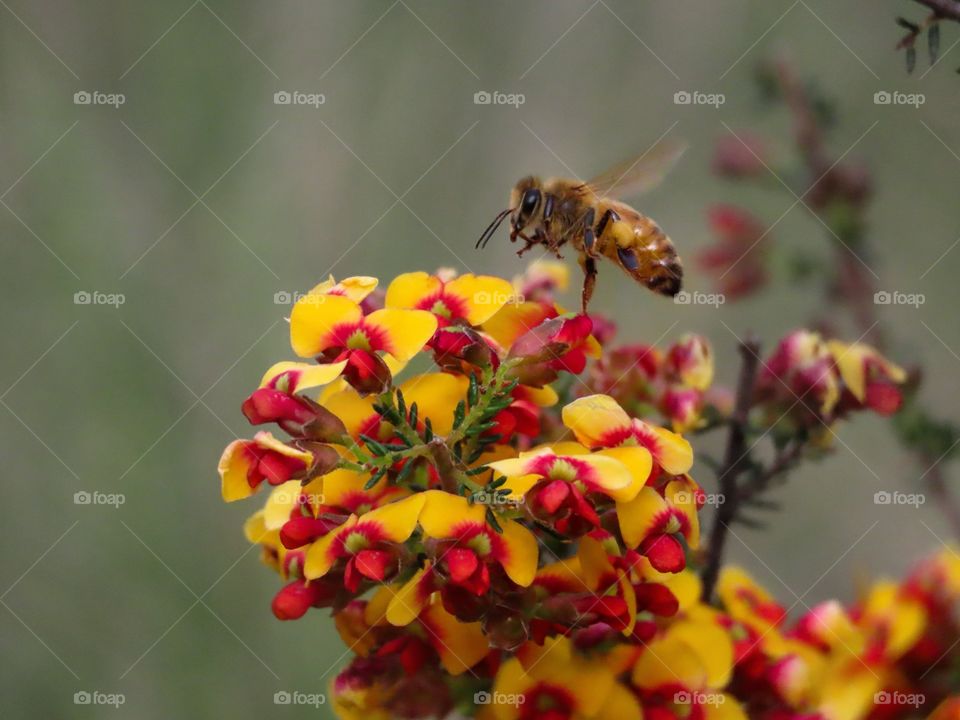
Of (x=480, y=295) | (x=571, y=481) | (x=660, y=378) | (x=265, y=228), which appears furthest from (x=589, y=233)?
(x=265, y=228)

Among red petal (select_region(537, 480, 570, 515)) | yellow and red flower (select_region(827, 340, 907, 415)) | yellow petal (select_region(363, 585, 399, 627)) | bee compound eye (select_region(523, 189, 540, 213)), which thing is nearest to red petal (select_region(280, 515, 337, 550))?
yellow petal (select_region(363, 585, 399, 627))

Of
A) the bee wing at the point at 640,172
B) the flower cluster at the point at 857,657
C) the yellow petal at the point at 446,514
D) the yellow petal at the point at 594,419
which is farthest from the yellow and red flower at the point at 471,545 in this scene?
the bee wing at the point at 640,172

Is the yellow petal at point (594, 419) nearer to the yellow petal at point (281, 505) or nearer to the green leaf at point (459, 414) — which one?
the green leaf at point (459, 414)

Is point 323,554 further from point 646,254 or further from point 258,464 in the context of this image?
point 646,254

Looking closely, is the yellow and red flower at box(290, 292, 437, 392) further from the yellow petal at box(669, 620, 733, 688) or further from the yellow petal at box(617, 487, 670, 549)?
the yellow petal at box(669, 620, 733, 688)

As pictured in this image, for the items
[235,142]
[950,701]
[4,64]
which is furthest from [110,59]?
[950,701]

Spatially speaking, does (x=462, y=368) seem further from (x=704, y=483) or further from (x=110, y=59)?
(x=110, y=59)
